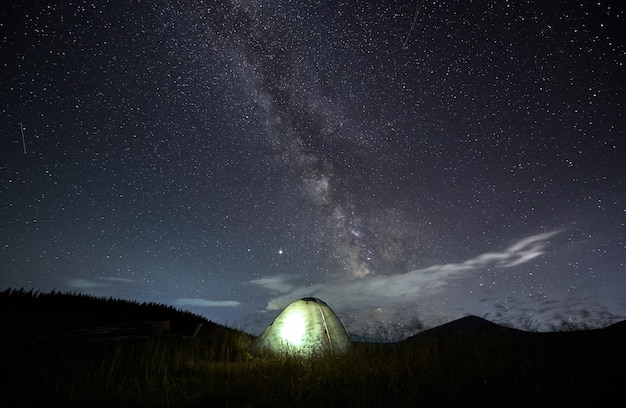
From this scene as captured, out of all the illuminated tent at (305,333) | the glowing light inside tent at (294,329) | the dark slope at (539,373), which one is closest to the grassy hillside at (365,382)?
the dark slope at (539,373)

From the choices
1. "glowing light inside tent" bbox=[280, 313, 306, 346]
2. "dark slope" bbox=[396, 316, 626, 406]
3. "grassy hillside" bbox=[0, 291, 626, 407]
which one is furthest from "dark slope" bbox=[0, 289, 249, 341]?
"dark slope" bbox=[396, 316, 626, 406]

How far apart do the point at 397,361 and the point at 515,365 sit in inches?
68.6

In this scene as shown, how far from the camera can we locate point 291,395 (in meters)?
3.82

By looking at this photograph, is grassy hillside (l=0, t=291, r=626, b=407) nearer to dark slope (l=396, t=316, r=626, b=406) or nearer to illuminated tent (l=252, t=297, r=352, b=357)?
dark slope (l=396, t=316, r=626, b=406)

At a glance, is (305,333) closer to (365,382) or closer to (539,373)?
(365,382)

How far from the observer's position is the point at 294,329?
9.09m

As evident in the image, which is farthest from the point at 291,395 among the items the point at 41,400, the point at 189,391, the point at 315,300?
the point at 315,300

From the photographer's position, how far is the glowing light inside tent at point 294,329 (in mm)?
8898

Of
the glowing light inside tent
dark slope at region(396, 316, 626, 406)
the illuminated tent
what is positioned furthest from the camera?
the glowing light inside tent

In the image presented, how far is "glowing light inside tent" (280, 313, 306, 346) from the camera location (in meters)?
8.90

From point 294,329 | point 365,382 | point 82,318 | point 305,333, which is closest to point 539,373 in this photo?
point 365,382

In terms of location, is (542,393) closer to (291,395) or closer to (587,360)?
(587,360)

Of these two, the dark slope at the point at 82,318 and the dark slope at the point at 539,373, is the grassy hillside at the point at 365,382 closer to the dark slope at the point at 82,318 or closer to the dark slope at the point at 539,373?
the dark slope at the point at 539,373

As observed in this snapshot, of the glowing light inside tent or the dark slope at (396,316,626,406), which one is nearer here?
the dark slope at (396,316,626,406)
